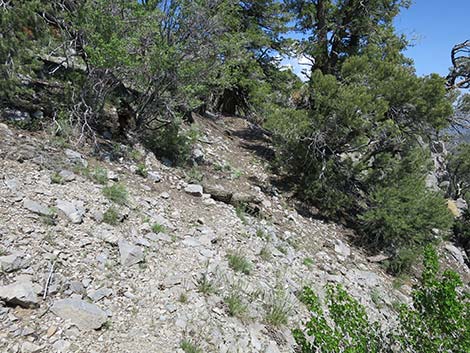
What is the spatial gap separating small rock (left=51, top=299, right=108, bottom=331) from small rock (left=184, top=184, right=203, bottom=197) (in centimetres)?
332

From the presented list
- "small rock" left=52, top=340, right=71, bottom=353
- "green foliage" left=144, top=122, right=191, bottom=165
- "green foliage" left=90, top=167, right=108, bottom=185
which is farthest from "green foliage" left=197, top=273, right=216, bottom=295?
"green foliage" left=144, top=122, right=191, bottom=165

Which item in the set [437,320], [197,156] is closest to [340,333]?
[437,320]

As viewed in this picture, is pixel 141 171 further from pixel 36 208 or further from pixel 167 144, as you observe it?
pixel 36 208

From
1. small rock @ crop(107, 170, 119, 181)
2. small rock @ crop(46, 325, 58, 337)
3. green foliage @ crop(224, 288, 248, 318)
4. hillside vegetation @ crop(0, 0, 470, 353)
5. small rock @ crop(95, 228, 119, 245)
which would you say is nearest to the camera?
small rock @ crop(46, 325, 58, 337)

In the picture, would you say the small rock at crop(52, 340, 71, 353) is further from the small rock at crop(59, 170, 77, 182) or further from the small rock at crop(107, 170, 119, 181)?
the small rock at crop(107, 170, 119, 181)

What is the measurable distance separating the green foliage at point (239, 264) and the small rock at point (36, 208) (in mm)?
2410

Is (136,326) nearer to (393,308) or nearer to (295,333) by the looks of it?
(295,333)

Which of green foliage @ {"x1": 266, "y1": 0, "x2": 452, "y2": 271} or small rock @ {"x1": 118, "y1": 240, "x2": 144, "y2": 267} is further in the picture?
green foliage @ {"x1": 266, "y1": 0, "x2": 452, "y2": 271}

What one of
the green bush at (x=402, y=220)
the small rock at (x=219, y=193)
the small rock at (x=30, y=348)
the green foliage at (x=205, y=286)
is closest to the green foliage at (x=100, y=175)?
the small rock at (x=219, y=193)

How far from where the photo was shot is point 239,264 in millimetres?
4457

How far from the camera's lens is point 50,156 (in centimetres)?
495

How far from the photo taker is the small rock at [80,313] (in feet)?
9.10

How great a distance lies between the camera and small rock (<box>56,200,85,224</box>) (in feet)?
12.9

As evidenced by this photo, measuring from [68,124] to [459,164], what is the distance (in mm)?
22297
